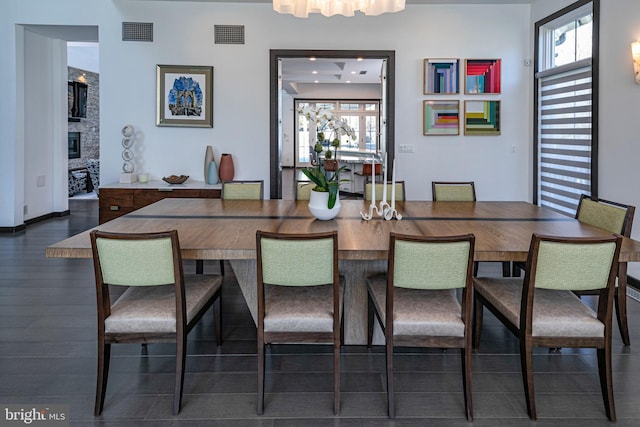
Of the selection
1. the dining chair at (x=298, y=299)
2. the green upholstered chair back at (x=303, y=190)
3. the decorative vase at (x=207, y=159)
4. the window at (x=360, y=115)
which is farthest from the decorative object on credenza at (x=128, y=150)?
the window at (x=360, y=115)

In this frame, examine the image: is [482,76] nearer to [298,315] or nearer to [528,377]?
[528,377]

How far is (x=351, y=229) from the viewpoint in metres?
3.01

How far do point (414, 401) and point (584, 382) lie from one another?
94 cm

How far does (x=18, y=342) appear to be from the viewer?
10.3 feet

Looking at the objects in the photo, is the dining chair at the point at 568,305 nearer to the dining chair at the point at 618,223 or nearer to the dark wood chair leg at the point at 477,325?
the dark wood chair leg at the point at 477,325

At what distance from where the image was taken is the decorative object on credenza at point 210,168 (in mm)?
6348

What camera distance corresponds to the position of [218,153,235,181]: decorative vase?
6414 mm

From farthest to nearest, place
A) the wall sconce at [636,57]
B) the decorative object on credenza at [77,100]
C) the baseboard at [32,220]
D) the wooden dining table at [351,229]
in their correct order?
the decorative object on credenza at [77,100] → the baseboard at [32,220] → the wall sconce at [636,57] → the wooden dining table at [351,229]

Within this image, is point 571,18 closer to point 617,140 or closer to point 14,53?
point 617,140

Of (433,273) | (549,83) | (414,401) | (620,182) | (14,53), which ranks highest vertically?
(14,53)

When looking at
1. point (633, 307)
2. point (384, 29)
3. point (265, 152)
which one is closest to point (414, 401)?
point (633, 307)

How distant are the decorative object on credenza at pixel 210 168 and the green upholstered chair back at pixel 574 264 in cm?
470

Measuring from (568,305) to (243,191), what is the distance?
289 centimetres

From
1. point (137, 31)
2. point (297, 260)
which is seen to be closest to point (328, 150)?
point (297, 260)
